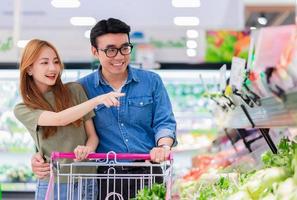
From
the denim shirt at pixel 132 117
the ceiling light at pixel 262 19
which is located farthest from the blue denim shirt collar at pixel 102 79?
the ceiling light at pixel 262 19

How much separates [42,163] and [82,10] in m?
3.34

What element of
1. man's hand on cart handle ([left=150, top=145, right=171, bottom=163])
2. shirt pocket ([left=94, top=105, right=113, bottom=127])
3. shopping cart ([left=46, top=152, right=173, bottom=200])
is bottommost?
shopping cart ([left=46, top=152, right=173, bottom=200])

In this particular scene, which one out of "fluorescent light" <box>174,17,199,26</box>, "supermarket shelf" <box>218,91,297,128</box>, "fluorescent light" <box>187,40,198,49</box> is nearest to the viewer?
"supermarket shelf" <box>218,91,297,128</box>

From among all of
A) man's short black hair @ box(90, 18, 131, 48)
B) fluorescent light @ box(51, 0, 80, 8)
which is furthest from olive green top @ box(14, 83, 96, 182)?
fluorescent light @ box(51, 0, 80, 8)

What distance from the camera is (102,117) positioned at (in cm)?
247

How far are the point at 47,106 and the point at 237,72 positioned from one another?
84 centimetres

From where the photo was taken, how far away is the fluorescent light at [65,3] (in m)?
5.33

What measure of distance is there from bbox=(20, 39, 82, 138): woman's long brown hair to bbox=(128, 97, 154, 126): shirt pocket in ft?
0.77

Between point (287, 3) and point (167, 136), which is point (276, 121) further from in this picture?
point (287, 3)

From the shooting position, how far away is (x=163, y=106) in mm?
2488

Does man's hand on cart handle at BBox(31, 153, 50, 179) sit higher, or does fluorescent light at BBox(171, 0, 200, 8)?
fluorescent light at BBox(171, 0, 200, 8)

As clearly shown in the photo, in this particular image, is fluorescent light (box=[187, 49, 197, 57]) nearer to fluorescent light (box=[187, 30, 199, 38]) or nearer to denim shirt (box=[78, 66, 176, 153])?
fluorescent light (box=[187, 30, 199, 38])

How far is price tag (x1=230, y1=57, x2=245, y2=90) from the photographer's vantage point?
8.16 ft

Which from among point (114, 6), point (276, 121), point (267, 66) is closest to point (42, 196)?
point (276, 121)
